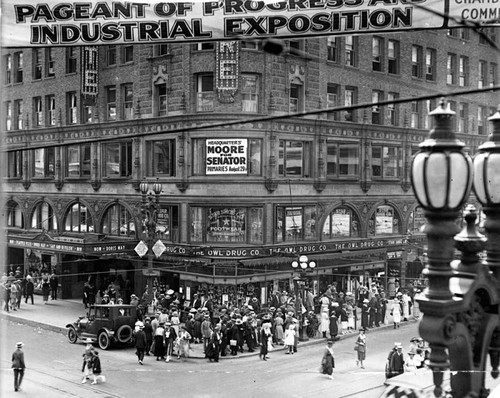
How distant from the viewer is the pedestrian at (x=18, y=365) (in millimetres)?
12047

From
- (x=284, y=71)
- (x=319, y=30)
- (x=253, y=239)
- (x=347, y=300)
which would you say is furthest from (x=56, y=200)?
(x=319, y=30)

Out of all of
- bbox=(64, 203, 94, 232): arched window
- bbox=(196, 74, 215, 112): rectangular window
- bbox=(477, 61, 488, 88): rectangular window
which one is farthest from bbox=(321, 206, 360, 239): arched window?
bbox=(64, 203, 94, 232): arched window

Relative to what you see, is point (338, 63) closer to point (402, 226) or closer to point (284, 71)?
point (284, 71)

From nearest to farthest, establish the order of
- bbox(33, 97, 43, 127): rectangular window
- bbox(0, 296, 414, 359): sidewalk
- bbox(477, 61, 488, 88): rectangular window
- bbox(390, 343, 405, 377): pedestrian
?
bbox(390, 343, 405, 377): pedestrian, bbox(0, 296, 414, 359): sidewalk, bbox(477, 61, 488, 88): rectangular window, bbox(33, 97, 43, 127): rectangular window

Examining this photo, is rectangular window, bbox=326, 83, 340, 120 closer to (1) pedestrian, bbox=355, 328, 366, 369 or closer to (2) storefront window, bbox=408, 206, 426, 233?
(2) storefront window, bbox=408, 206, 426, 233

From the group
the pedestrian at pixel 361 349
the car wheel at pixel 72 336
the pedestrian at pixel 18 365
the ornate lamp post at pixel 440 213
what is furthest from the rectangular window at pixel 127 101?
the ornate lamp post at pixel 440 213

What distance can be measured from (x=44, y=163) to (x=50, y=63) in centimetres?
385

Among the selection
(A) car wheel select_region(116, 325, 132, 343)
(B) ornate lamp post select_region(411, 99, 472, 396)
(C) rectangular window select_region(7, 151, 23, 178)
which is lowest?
(A) car wheel select_region(116, 325, 132, 343)

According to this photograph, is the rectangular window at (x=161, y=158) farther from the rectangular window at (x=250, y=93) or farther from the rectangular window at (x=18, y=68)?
the rectangular window at (x=18, y=68)

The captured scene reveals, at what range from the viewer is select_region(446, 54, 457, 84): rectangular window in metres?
21.3

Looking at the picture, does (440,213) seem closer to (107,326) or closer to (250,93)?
(107,326)

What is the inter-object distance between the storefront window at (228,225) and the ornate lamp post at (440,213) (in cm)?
1854

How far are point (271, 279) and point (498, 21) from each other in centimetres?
1559

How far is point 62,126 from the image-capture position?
2494 centimetres
